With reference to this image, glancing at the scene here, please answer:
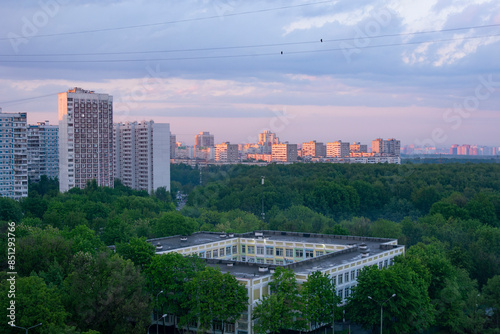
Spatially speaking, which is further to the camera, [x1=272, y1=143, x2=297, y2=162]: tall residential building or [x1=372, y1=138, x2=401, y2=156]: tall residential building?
[x1=372, y1=138, x2=401, y2=156]: tall residential building

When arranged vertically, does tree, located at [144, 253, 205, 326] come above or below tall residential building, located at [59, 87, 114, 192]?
below

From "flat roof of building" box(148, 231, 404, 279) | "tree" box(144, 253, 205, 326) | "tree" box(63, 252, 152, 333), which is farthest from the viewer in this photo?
"flat roof of building" box(148, 231, 404, 279)

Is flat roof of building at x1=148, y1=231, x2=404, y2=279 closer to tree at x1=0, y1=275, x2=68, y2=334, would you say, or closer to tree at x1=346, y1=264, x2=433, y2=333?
tree at x1=346, y1=264, x2=433, y2=333

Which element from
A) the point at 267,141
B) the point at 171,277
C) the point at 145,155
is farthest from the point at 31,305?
the point at 267,141

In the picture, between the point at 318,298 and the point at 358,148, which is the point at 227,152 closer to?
the point at 358,148

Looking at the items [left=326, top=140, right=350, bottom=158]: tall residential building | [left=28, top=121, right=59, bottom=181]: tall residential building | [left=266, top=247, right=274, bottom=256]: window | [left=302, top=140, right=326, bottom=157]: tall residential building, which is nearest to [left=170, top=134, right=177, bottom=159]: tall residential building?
[left=302, top=140, right=326, bottom=157]: tall residential building

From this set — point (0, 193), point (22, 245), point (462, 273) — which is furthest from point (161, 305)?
point (0, 193)

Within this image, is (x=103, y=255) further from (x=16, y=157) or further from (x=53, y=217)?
(x=16, y=157)
